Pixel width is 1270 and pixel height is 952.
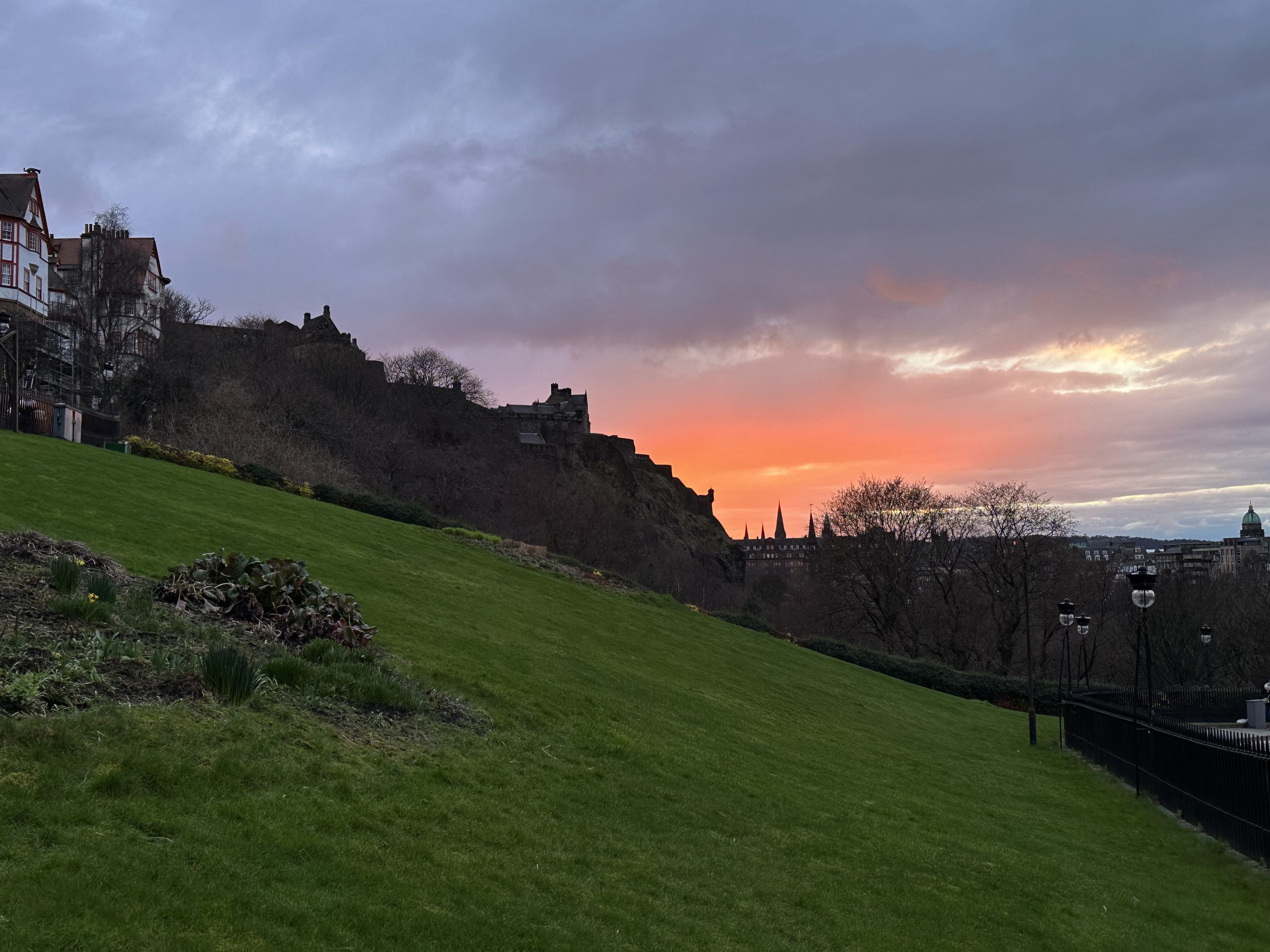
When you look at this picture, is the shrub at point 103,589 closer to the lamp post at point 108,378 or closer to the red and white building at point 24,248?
the lamp post at point 108,378

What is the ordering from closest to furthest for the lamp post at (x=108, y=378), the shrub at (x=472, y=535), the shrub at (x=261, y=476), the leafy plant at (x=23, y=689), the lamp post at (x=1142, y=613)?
the leafy plant at (x=23, y=689), the lamp post at (x=1142, y=613), the shrub at (x=472, y=535), the shrub at (x=261, y=476), the lamp post at (x=108, y=378)

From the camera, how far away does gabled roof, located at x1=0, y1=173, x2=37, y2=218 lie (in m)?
63.2

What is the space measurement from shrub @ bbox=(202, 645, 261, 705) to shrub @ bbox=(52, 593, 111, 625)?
1.68 m

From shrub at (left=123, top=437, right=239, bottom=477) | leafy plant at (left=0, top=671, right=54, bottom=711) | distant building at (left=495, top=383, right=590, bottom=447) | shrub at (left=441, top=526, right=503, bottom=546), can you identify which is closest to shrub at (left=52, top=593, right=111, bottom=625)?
leafy plant at (left=0, top=671, right=54, bottom=711)

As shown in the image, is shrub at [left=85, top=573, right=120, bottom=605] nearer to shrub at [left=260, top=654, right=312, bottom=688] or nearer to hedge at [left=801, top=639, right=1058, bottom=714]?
shrub at [left=260, top=654, right=312, bottom=688]

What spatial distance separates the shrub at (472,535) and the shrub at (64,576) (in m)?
24.0

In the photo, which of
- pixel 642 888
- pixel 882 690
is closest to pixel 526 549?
pixel 882 690

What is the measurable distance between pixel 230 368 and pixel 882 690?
47733 millimetres

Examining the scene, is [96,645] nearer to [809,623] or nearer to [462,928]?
[462,928]

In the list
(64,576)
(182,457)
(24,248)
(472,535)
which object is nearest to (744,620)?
(472,535)

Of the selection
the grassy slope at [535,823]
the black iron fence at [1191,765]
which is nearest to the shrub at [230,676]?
the grassy slope at [535,823]

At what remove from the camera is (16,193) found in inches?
2542

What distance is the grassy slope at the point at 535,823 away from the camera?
5570 mm

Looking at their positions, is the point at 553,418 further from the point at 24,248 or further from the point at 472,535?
the point at 472,535
